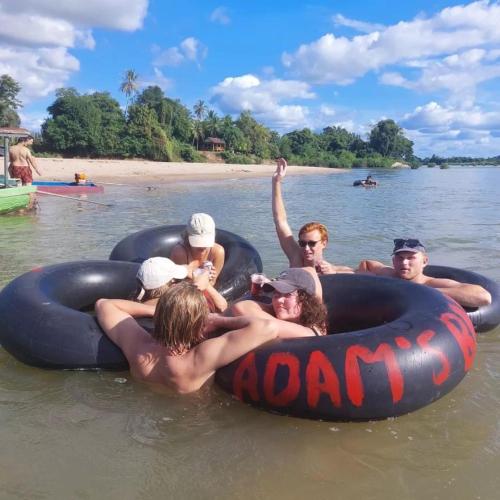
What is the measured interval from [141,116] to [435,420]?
45.1 meters

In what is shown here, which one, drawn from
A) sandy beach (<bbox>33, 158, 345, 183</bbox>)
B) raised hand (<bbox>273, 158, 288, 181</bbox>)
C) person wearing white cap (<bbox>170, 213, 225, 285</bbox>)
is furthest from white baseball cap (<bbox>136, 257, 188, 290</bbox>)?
sandy beach (<bbox>33, 158, 345, 183</bbox>)

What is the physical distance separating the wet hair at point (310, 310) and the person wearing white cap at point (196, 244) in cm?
113

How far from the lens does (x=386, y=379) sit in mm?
2723

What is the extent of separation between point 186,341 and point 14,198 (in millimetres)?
9854

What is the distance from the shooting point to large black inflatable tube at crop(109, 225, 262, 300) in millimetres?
4836

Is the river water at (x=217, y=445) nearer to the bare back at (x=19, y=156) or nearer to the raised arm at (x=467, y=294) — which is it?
the raised arm at (x=467, y=294)

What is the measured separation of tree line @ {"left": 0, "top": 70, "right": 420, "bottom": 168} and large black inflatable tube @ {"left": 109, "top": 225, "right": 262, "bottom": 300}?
38.4 meters

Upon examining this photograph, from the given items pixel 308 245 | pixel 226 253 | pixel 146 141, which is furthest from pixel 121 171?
pixel 308 245

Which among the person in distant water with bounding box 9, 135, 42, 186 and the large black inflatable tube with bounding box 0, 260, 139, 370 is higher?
the person in distant water with bounding box 9, 135, 42, 186

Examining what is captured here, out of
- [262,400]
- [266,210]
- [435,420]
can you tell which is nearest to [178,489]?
[262,400]

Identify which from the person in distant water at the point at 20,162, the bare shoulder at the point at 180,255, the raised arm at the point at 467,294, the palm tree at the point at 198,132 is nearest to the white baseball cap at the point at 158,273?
the bare shoulder at the point at 180,255

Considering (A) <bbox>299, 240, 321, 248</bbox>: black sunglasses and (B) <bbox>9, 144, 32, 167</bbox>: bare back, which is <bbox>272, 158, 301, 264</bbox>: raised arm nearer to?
(A) <bbox>299, 240, 321, 248</bbox>: black sunglasses

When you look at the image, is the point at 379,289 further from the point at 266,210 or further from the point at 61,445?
the point at 266,210

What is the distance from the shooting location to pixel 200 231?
163 inches
